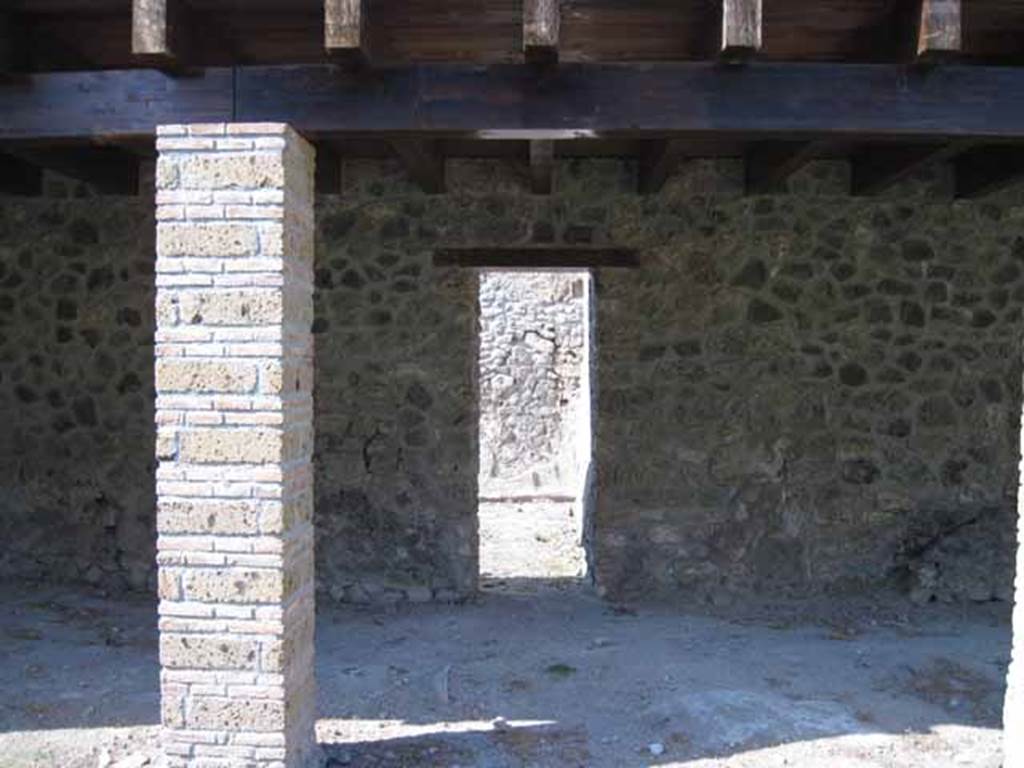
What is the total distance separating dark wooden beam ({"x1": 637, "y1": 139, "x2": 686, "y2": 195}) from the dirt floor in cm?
276

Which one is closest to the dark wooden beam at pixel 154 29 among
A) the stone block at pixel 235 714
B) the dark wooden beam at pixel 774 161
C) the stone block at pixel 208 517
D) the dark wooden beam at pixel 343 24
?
the dark wooden beam at pixel 343 24

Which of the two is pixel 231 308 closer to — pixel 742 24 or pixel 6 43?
pixel 6 43

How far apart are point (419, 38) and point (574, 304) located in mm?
9417

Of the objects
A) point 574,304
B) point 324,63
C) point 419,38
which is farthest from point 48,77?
point 574,304

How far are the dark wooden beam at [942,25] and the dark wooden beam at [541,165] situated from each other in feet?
6.90

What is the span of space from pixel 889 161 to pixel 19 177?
552cm

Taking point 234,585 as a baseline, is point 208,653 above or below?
below

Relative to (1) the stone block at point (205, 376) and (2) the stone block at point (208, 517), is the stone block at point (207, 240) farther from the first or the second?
(2) the stone block at point (208, 517)

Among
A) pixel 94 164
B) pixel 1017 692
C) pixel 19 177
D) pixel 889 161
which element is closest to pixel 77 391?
pixel 19 177

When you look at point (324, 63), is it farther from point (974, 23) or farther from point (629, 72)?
point (974, 23)

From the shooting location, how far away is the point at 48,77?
3.91m

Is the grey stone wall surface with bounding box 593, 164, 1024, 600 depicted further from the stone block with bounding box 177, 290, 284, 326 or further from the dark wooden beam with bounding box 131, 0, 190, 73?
the dark wooden beam with bounding box 131, 0, 190, 73

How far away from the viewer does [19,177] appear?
262 inches

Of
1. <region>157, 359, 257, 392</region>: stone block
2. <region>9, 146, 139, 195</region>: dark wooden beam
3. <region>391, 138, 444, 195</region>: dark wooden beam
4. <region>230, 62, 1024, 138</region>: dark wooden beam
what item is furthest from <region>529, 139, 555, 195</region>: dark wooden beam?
<region>9, 146, 139, 195</region>: dark wooden beam
